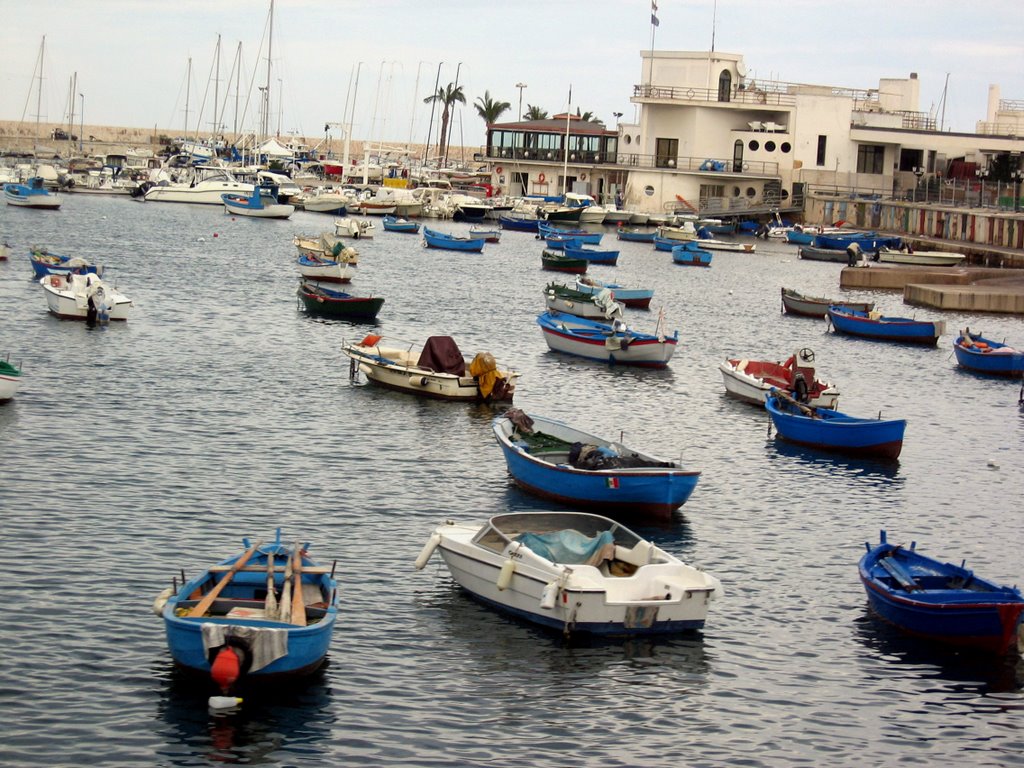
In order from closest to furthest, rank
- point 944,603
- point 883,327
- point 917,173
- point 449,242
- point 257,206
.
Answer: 1. point 944,603
2. point 883,327
3. point 449,242
4. point 257,206
5. point 917,173

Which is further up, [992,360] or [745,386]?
[992,360]

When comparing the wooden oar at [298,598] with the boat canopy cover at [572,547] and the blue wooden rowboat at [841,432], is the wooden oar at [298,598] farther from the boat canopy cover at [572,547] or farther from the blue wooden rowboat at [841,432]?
the blue wooden rowboat at [841,432]

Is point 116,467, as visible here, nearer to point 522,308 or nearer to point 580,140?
point 522,308

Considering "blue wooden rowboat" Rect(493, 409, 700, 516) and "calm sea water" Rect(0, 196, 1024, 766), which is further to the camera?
"blue wooden rowboat" Rect(493, 409, 700, 516)

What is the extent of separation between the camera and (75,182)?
141625mm

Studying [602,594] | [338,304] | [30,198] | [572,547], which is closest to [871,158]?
[30,198]

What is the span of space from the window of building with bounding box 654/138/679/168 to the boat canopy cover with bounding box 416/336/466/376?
3869 inches

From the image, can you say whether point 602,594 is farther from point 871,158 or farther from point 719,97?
point 871,158

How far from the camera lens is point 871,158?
13212cm

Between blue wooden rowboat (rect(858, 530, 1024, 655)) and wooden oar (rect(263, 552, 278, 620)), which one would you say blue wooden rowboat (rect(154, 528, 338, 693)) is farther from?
blue wooden rowboat (rect(858, 530, 1024, 655))

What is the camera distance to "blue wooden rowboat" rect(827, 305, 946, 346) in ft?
189

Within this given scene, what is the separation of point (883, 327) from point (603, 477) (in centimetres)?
3502

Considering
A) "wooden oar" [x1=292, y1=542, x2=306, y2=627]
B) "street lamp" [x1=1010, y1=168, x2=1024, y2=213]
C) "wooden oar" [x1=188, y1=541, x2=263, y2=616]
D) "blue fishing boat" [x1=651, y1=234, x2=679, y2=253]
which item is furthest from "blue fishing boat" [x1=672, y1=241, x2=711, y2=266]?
"wooden oar" [x1=292, y1=542, x2=306, y2=627]

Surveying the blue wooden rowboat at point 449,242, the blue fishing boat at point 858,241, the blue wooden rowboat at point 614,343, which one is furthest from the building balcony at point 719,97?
the blue wooden rowboat at point 614,343
